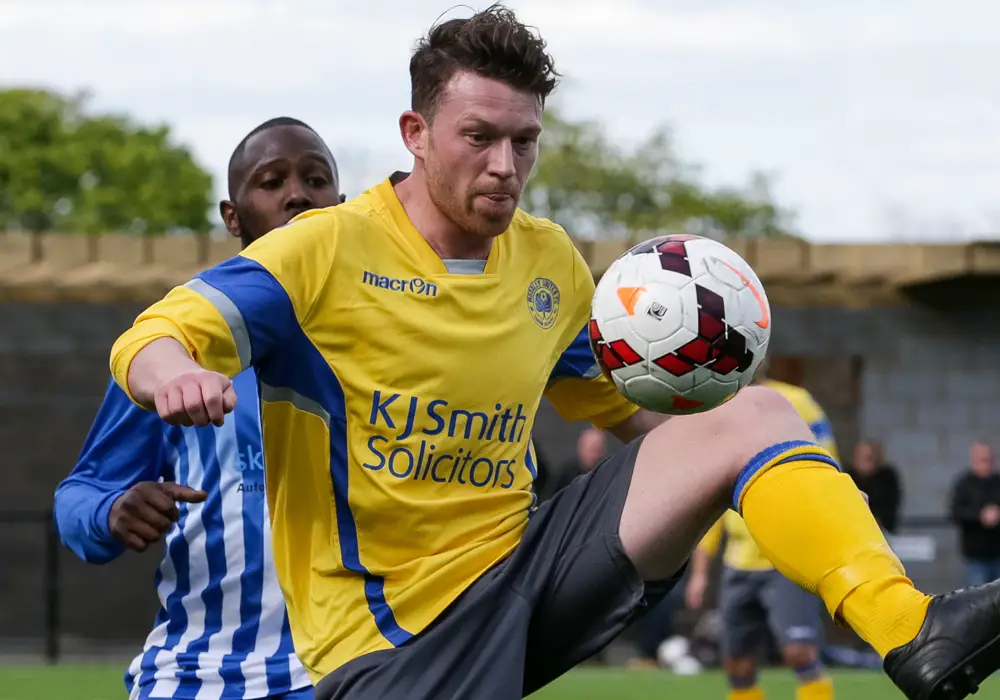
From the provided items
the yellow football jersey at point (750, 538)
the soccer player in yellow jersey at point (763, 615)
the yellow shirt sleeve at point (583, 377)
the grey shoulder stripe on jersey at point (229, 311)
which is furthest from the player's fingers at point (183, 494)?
the yellow football jersey at point (750, 538)

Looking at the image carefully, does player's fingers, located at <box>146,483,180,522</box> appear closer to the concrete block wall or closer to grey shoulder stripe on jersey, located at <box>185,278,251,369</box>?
grey shoulder stripe on jersey, located at <box>185,278,251,369</box>

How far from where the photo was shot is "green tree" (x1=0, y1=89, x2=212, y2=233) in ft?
186

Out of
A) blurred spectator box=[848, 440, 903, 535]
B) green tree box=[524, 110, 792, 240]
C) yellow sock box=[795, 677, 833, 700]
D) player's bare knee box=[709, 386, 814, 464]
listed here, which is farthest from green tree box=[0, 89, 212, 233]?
player's bare knee box=[709, 386, 814, 464]

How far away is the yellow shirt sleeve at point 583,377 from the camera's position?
4.12 metres

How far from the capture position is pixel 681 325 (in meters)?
3.51

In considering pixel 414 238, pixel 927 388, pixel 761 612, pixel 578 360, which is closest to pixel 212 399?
pixel 414 238

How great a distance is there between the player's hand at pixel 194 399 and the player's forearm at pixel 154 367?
5cm

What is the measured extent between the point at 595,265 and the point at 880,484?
3.33 meters

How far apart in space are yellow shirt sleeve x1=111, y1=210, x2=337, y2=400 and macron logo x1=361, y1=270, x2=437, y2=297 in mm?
117

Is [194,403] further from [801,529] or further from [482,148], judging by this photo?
[801,529]

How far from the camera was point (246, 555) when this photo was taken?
4445mm

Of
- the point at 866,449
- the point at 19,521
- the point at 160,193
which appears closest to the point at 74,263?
the point at 19,521

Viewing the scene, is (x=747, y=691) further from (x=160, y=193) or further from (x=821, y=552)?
(x=160, y=193)

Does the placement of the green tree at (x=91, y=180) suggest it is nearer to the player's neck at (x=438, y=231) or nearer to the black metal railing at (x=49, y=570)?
the black metal railing at (x=49, y=570)
